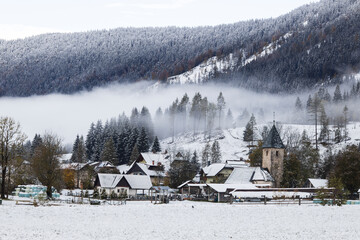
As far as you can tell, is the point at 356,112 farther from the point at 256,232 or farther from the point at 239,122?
the point at 256,232

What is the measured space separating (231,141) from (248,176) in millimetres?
54454

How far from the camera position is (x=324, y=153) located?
113m

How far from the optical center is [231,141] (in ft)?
464

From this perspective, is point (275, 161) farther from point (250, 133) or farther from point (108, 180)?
point (250, 133)

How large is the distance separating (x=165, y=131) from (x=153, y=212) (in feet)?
422

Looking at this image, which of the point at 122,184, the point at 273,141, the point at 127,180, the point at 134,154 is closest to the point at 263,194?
the point at 273,141

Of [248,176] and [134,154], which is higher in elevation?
[134,154]

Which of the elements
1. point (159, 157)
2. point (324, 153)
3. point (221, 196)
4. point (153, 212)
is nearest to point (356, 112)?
point (324, 153)

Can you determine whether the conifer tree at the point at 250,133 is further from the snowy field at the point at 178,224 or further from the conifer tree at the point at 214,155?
the snowy field at the point at 178,224

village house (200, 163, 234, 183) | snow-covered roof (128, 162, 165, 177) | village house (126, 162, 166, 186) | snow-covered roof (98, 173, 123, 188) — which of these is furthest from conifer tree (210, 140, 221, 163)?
snow-covered roof (98, 173, 123, 188)

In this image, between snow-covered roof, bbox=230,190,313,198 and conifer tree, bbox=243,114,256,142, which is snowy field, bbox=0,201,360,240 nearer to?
snow-covered roof, bbox=230,190,313,198

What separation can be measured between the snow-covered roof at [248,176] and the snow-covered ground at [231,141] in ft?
124

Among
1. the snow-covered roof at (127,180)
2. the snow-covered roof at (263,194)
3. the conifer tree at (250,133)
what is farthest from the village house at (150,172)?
the snow-covered roof at (263,194)

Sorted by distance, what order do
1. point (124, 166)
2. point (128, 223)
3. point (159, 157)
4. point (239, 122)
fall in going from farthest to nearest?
point (239, 122) → point (124, 166) → point (159, 157) → point (128, 223)
